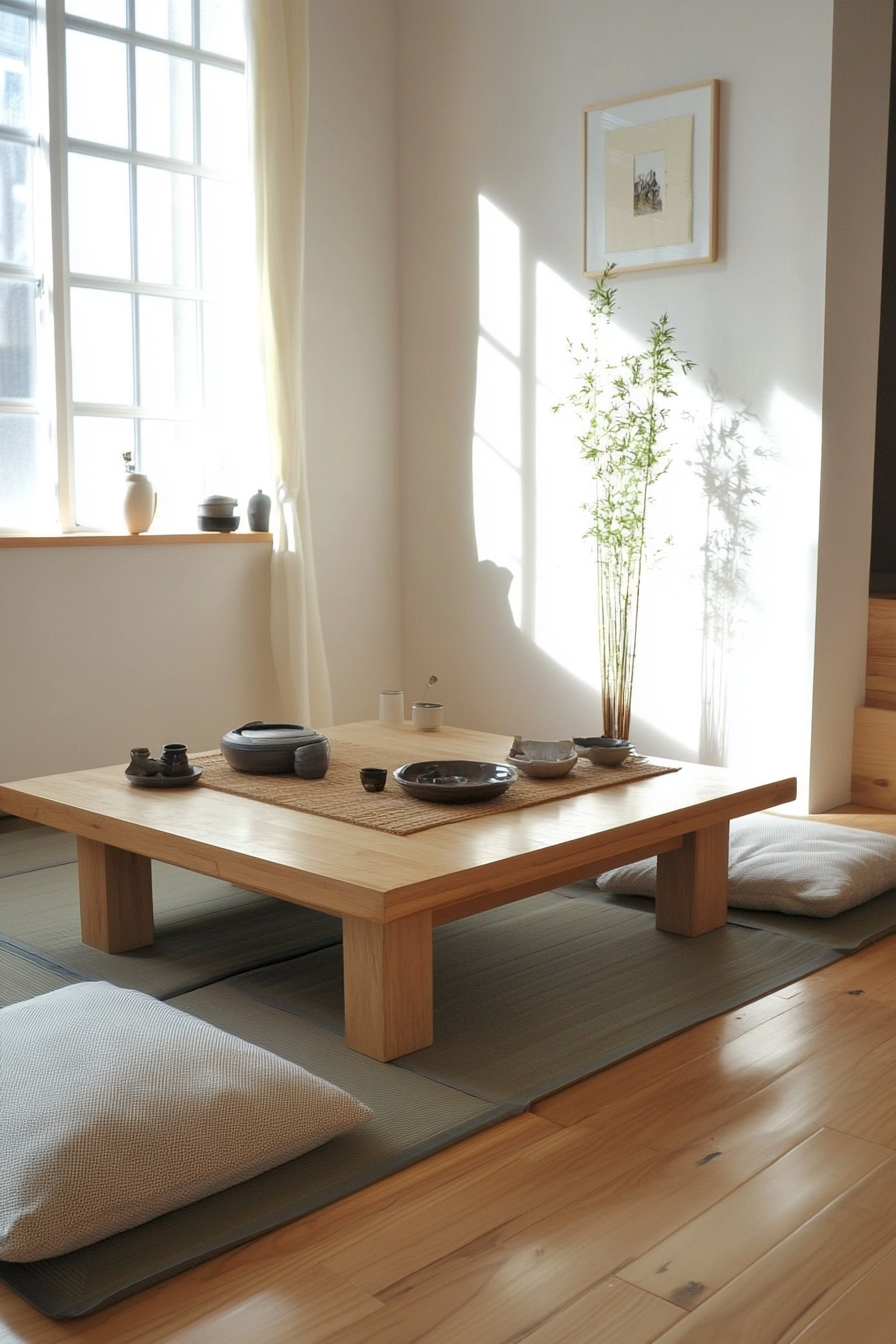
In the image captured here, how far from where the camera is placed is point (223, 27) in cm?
441

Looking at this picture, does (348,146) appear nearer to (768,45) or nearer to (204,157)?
(204,157)

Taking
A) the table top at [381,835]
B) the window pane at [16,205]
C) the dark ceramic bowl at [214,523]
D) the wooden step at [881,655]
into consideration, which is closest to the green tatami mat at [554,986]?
the table top at [381,835]

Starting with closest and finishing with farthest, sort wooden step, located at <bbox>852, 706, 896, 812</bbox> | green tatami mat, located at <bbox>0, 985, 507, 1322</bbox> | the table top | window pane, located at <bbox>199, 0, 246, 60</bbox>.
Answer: green tatami mat, located at <bbox>0, 985, 507, 1322</bbox>
the table top
wooden step, located at <bbox>852, 706, 896, 812</bbox>
window pane, located at <bbox>199, 0, 246, 60</bbox>

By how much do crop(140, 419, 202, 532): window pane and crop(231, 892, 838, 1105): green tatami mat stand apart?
2066 mm

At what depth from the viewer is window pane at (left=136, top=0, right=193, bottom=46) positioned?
13.8 ft

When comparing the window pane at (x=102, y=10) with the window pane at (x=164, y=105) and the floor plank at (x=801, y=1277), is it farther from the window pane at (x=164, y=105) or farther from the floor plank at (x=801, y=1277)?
the floor plank at (x=801, y=1277)

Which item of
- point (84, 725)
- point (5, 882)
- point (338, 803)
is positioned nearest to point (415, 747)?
point (338, 803)

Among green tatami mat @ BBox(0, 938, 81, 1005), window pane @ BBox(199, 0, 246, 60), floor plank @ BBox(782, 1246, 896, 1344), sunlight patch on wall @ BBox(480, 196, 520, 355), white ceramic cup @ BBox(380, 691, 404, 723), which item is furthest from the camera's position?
sunlight patch on wall @ BBox(480, 196, 520, 355)

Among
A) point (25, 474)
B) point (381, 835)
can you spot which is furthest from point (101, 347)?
point (381, 835)

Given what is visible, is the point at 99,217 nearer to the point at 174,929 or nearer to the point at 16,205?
the point at 16,205

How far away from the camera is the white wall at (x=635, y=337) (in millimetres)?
3898

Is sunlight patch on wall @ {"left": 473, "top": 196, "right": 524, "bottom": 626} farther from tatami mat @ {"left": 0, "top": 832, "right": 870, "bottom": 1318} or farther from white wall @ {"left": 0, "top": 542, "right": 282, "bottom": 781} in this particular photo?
tatami mat @ {"left": 0, "top": 832, "right": 870, "bottom": 1318}

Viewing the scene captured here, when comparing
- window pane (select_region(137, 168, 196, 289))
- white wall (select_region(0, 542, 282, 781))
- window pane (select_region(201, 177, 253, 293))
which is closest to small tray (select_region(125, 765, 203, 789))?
white wall (select_region(0, 542, 282, 781))

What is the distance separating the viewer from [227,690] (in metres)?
4.50
